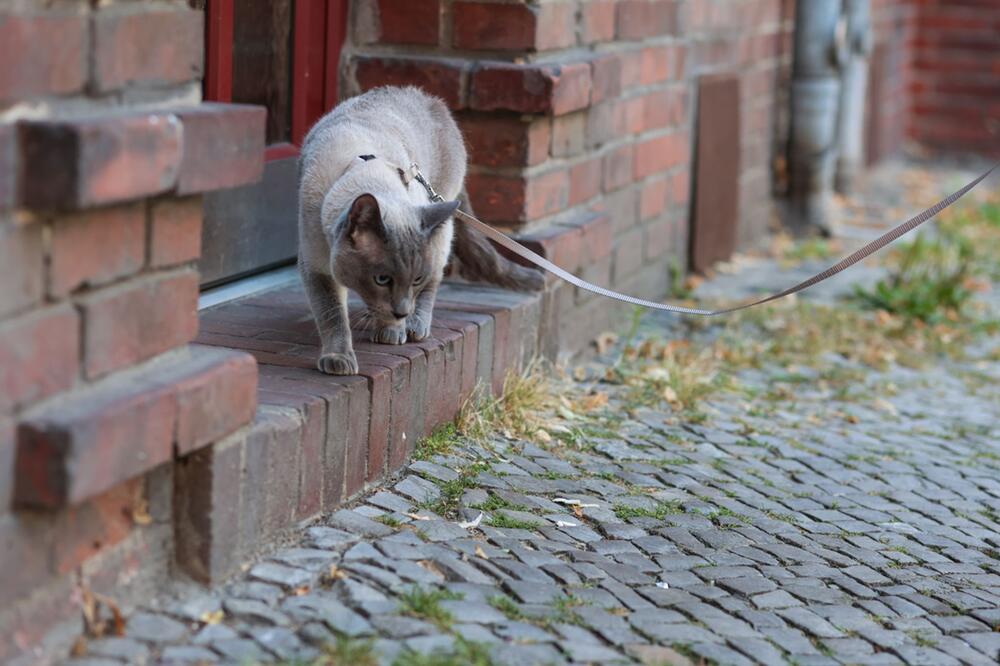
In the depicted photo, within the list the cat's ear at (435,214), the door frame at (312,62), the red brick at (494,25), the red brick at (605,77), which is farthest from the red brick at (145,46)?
the red brick at (605,77)

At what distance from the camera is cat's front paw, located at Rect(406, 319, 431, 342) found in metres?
3.96

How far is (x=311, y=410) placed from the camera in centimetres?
328

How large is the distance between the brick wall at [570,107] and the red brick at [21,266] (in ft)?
7.80

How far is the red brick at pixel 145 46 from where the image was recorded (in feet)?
8.34

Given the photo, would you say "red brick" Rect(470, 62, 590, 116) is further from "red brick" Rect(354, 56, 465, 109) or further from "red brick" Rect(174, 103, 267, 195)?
"red brick" Rect(174, 103, 267, 195)

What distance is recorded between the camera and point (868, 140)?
11.8 m

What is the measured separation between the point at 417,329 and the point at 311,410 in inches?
29.3

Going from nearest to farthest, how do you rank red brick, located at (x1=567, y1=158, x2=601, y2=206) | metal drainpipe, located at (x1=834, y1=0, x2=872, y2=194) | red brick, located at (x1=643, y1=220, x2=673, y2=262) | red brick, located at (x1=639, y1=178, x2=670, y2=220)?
red brick, located at (x1=567, y1=158, x2=601, y2=206) < red brick, located at (x1=639, y1=178, x2=670, y2=220) < red brick, located at (x1=643, y1=220, x2=673, y2=262) < metal drainpipe, located at (x1=834, y1=0, x2=872, y2=194)

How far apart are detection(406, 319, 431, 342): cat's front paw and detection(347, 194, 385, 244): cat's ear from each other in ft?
1.39

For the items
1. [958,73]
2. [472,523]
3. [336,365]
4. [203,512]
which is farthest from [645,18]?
[958,73]

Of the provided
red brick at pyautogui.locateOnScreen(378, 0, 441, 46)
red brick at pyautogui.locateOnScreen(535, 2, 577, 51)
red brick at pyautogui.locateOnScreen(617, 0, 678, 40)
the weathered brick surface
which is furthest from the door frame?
the weathered brick surface

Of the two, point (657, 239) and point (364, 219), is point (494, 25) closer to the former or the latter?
point (364, 219)

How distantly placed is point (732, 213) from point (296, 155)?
350cm

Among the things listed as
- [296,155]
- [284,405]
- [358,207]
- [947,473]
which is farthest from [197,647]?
[947,473]
